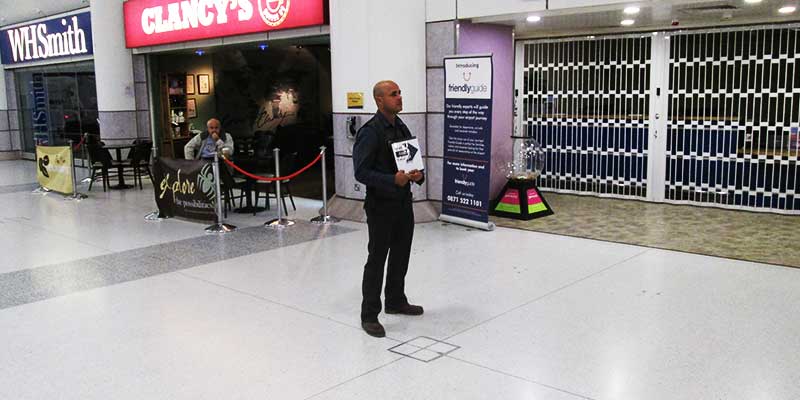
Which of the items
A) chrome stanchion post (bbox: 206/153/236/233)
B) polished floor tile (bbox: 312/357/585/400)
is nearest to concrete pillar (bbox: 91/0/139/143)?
chrome stanchion post (bbox: 206/153/236/233)

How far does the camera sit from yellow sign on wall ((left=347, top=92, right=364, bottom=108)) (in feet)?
28.6

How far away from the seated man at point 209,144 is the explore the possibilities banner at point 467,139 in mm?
2932

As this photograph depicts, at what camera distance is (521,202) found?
8.63 m

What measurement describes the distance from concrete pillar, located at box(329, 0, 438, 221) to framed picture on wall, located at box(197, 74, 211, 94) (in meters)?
→ 6.11

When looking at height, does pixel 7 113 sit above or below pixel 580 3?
below

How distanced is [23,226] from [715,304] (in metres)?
7.94

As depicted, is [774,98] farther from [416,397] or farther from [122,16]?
[122,16]

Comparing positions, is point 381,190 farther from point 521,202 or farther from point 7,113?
point 7,113

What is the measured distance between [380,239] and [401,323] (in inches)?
26.2

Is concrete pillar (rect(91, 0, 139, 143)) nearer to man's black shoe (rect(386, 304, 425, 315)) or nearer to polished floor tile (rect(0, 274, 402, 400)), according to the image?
polished floor tile (rect(0, 274, 402, 400))

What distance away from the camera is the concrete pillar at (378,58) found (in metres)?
8.44

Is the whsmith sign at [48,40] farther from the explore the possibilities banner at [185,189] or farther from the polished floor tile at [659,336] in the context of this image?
the polished floor tile at [659,336]

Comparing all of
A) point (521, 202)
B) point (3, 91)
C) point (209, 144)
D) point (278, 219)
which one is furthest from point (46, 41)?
point (521, 202)

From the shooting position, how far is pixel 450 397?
12.3ft
